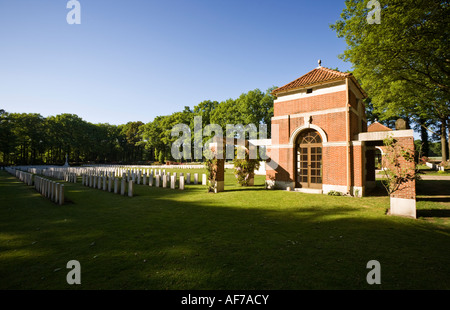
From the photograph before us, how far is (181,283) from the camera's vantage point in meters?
3.29

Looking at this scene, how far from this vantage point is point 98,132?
222ft

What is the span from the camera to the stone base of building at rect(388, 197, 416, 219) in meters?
7.38

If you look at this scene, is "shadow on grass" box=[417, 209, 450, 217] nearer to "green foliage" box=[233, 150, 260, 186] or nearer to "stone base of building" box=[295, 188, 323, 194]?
"stone base of building" box=[295, 188, 323, 194]

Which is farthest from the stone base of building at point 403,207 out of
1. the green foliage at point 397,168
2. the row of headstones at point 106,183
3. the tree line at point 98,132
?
the tree line at point 98,132

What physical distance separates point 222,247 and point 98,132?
3003 inches

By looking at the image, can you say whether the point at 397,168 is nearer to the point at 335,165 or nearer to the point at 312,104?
the point at 335,165

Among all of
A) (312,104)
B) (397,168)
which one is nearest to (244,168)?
(312,104)

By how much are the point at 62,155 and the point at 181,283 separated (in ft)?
245

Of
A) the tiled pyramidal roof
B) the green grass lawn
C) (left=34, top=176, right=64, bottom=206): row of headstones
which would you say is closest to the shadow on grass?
the green grass lawn

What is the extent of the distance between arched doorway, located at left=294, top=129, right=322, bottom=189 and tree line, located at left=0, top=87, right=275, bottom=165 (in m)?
27.8

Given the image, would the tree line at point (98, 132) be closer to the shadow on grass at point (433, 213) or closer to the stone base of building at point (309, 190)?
the stone base of building at point (309, 190)

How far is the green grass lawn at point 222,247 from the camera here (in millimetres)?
3420

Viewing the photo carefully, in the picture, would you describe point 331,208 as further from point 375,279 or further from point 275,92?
point 275,92
